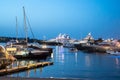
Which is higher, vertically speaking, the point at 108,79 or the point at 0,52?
the point at 0,52

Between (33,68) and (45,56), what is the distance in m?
32.8

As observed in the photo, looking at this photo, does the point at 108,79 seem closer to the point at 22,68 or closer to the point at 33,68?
the point at 33,68

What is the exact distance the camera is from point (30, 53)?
70.8m

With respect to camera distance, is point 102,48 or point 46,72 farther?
point 102,48

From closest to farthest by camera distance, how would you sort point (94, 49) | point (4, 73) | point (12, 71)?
point (4, 73), point (12, 71), point (94, 49)

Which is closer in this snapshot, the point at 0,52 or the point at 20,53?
the point at 0,52

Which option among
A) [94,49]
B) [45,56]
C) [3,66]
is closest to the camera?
[3,66]

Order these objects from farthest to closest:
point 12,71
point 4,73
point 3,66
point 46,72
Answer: point 46,72 → point 3,66 → point 12,71 → point 4,73

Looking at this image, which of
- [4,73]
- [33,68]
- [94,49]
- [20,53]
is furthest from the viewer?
[94,49]

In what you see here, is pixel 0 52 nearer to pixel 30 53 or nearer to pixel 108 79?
pixel 108 79

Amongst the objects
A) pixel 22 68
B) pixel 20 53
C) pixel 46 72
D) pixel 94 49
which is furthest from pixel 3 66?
pixel 94 49

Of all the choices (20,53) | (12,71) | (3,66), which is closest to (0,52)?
(3,66)

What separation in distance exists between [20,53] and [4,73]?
130 feet

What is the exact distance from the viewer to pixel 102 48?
566 feet
